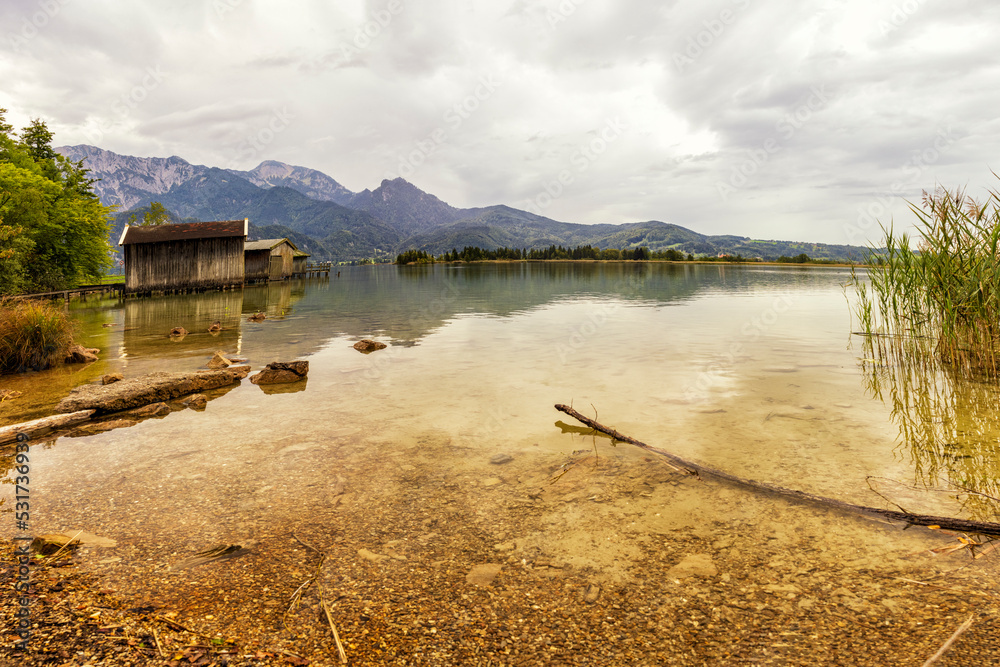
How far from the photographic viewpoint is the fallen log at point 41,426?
291 inches

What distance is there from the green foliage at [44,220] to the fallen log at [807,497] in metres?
33.9

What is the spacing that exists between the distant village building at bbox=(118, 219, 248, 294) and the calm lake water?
36068mm

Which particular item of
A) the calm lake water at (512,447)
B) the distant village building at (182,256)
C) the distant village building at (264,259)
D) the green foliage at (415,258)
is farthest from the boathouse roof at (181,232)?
the green foliage at (415,258)

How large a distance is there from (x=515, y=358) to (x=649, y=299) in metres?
24.5

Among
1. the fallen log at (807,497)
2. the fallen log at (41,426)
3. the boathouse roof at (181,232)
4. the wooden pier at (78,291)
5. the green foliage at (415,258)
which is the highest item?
the green foliage at (415,258)

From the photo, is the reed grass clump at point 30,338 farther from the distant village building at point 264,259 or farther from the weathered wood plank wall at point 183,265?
the distant village building at point 264,259

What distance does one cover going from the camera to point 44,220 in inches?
1321

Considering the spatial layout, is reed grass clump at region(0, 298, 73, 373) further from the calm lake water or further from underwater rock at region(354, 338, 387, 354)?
underwater rock at region(354, 338, 387, 354)

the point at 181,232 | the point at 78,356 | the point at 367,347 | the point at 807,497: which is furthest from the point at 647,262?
the point at 807,497

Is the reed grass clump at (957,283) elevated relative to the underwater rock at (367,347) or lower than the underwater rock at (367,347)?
elevated

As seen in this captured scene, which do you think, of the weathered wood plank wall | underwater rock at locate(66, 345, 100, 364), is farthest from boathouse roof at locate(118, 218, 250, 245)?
underwater rock at locate(66, 345, 100, 364)

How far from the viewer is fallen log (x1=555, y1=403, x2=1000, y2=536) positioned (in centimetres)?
479

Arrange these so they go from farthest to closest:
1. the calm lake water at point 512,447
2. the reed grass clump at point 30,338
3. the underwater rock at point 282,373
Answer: the reed grass clump at point 30,338
the underwater rock at point 282,373
the calm lake water at point 512,447

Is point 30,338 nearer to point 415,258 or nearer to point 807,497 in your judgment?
point 807,497
